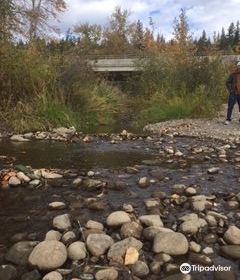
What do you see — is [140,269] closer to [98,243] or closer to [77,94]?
[98,243]

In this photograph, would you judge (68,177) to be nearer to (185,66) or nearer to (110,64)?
(185,66)

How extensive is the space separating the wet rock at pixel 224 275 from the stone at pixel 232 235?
538mm

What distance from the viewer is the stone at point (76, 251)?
3541 millimetres

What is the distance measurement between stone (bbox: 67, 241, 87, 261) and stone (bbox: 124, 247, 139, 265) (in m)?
0.36

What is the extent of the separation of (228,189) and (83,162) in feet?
8.53

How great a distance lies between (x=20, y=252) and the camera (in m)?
3.60

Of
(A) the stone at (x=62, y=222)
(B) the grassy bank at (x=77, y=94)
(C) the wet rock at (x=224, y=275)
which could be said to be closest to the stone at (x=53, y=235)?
(A) the stone at (x=62, y=222)

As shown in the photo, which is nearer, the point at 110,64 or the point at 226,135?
the point at 226,135

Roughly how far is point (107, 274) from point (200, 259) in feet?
2.59

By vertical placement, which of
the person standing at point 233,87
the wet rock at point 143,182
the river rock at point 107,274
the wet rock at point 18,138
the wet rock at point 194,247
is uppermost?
the person standing at point 233,87

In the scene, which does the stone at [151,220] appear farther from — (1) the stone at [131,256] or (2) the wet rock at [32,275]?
(2) the wet rock at [32,275]

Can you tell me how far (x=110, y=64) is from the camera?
134 feet

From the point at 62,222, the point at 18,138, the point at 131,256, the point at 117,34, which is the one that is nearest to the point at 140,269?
the point at 131,256

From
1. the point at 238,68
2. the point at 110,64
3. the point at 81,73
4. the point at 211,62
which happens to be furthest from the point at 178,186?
the point at 110,64
